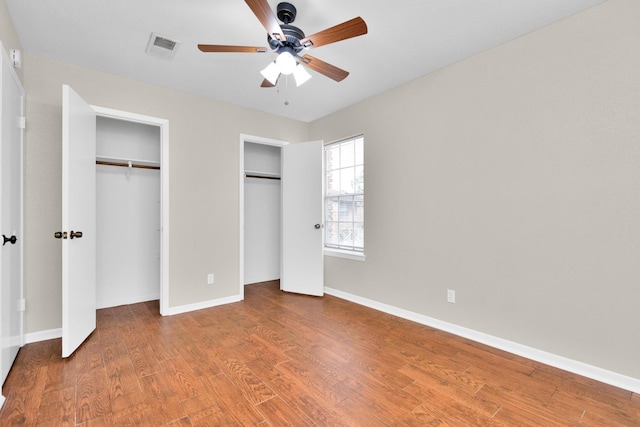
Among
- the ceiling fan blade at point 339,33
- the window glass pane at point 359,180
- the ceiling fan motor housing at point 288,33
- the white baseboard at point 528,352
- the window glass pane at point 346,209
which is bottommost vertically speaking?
the white baseboard at point 528,352

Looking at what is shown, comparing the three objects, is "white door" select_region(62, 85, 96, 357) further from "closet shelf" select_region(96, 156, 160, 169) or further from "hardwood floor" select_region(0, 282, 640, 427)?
"closet shelf" select_region(96, 156, 160, 169)

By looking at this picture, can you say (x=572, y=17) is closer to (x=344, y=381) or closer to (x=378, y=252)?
(x=378, y=252)

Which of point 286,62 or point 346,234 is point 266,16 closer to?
point 286,62

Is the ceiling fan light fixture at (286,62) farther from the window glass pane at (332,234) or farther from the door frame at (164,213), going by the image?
the window glass pane at (332,234)

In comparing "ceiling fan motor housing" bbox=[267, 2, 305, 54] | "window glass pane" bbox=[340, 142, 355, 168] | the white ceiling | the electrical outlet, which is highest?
the white ceiling

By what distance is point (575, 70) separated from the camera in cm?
219

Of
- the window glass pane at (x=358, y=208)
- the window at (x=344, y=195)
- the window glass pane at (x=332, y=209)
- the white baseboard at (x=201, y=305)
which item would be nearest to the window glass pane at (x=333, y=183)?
the window at (x=344, y=195)

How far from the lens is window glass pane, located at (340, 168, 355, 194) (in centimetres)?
406

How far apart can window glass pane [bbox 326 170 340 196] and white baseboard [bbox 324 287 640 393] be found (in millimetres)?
1660

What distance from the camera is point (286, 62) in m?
2.15

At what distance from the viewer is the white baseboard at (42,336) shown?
8.69ft

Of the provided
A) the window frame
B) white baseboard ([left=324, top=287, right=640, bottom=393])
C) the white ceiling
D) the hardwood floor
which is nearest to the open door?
the hardwood floor

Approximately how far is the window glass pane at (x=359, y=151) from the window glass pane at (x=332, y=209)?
2.06ft

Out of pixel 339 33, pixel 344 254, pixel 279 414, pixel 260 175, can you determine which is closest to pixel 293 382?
pixel 279 414
